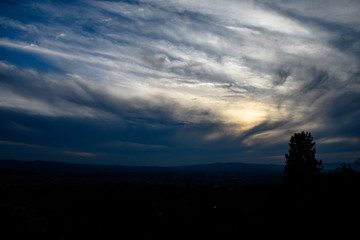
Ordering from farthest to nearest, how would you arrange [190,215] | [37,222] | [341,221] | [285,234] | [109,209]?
[109,209]
[190,215]
[37,222]
[285,234]
[341,221]

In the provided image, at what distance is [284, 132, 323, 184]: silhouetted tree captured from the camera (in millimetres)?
36000

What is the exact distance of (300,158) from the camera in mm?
37156

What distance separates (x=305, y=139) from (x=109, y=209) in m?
48.8

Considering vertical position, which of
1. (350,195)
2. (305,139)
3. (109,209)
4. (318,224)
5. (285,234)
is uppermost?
(305,139)

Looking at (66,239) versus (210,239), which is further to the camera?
(66,239)

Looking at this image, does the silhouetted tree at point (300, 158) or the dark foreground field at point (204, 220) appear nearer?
the dark foreground field at point (204, 220)

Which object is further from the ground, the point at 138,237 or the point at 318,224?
the point at 318,224

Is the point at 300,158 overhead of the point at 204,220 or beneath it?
overhead

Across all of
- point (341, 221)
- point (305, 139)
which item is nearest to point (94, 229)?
point (341, 221)

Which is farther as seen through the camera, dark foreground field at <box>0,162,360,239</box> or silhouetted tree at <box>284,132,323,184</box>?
silhouetted tree at <box>284,132,323,184</box>

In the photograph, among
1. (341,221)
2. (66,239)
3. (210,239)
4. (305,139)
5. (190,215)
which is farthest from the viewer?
(190,215)

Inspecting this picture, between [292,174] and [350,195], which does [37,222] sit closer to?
[350,195]

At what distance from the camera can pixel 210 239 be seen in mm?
25031

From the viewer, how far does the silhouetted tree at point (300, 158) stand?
36.0m
